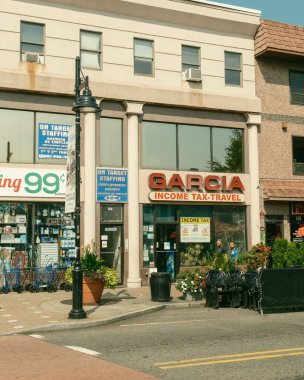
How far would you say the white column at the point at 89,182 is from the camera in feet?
66.0

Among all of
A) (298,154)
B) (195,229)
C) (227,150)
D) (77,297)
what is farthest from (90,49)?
(77,297)

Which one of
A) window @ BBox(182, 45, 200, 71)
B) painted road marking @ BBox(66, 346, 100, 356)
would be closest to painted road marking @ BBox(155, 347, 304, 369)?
painted road marking @ BBox(66, 346, 100, 356)

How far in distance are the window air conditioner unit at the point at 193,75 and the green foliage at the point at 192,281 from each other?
9270 mm

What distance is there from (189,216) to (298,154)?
6411mm

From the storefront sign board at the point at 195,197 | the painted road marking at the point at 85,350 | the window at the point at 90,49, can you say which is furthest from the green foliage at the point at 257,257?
the painted road marking at the point at 85,350

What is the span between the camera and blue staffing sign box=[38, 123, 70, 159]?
19.9 metres

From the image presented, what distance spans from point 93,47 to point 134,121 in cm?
333

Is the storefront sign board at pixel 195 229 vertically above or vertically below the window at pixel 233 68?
below

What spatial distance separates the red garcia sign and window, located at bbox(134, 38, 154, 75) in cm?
438

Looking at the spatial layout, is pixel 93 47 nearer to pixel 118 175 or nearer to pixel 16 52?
pixel 16 52

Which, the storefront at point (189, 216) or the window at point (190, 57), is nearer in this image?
the storefront at point (189, 216)

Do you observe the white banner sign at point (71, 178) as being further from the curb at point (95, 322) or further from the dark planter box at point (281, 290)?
the dark planter box at point (281, 290)

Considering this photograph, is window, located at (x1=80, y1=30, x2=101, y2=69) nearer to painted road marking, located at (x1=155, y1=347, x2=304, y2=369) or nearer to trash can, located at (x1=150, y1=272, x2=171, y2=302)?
trash can, located at (x1=150, y1=272, x2=171, y2=302)

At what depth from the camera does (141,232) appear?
21203mm
